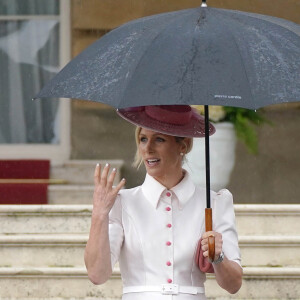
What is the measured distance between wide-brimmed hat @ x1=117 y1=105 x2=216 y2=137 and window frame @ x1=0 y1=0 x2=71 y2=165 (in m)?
4.87

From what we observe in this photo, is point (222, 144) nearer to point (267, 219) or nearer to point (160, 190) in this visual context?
point (267, 219)

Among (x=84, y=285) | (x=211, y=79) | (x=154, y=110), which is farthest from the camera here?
(x=84, y=285)

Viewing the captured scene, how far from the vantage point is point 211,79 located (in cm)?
416

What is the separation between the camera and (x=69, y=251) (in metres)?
7.57

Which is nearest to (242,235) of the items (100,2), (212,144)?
(212,144)

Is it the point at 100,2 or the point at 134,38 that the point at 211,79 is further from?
the point at 100,2

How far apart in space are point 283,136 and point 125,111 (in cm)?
506

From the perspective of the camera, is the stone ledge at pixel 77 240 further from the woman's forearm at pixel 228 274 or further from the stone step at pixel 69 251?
the woman's forearm at pixel 228 274

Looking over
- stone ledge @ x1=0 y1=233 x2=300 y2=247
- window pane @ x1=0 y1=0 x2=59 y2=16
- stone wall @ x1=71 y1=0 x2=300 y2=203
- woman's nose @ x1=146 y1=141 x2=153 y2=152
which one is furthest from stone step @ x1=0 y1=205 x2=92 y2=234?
woman's nose @ x1=146 y1=141 x2=153 y2=152

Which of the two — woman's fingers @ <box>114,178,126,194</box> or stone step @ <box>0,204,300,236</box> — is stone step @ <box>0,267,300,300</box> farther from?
woman's fingers @ <box>114,178,126,194</box>

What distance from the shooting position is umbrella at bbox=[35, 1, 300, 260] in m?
4.14

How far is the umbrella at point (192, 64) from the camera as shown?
163 inches

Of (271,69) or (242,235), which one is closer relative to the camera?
(271,69)

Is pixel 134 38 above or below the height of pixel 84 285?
above
